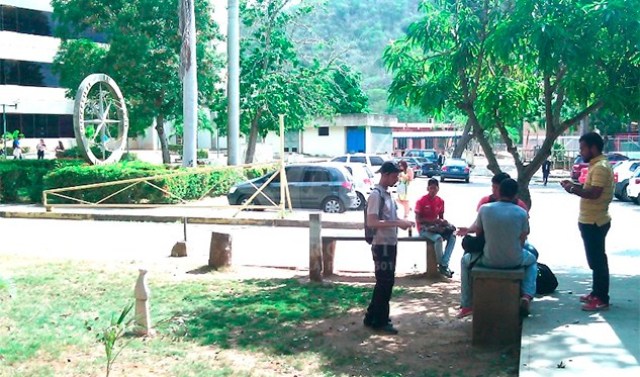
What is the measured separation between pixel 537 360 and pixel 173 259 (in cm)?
785

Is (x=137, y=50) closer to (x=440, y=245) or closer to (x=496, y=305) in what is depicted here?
(x=440, y=245)

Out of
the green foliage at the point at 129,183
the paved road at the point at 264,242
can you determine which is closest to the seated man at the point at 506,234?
the paved road at the point at 264,242

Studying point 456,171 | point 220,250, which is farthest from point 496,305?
point 456,171

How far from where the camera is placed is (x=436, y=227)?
406 inches

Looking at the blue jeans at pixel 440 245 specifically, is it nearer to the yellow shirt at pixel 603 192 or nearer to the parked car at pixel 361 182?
the yellow shirt at pixel 603 192

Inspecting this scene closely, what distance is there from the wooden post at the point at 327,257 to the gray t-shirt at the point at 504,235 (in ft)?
12.6

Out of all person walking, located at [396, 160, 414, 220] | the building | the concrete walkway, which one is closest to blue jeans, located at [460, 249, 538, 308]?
the concrete walkway

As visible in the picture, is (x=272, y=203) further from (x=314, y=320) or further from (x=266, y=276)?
(x=314, y=320)

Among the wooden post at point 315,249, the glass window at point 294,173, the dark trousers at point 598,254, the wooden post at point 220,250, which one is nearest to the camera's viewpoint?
the dark trousers at point 598,254

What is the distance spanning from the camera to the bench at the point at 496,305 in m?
6.74

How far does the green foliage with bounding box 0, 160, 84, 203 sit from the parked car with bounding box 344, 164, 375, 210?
10.1 meters

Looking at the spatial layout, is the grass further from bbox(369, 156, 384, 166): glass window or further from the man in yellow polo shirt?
bbox(369, 156, 384, 166): glass window

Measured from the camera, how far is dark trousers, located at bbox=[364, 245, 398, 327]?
7.11 m

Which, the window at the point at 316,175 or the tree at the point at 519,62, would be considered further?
the window at the point at 316,175
